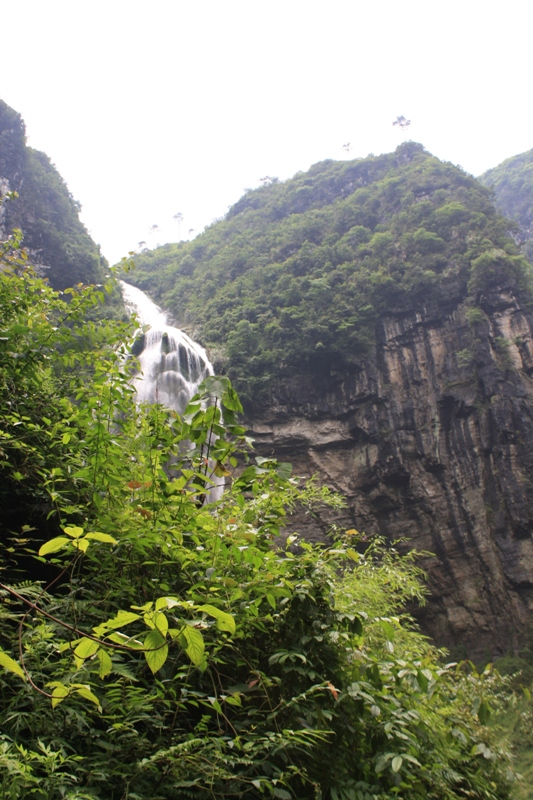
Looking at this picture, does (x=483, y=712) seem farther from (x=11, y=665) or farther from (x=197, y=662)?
(x=11, y=665)

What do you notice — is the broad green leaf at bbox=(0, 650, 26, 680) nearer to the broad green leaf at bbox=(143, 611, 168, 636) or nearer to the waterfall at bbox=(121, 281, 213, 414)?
the broad green leaf at bbox=(143, 611, 168, 636)

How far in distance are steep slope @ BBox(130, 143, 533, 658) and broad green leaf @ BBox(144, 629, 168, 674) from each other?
52.0 ft

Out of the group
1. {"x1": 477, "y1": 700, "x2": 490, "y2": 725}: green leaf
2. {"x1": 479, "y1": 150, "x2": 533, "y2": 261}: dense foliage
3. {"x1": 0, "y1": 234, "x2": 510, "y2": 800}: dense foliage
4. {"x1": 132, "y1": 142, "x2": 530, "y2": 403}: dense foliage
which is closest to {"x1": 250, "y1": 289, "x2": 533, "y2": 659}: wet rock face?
{"x1": 132, "y1": 142, "x2": 530, "y2": 403}: dense foliage

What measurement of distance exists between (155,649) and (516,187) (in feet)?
169

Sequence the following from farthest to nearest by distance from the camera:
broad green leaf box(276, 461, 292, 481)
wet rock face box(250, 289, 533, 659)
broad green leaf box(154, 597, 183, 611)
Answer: wet rock face box(250, 289, 533, 659)
broad green leaf box(276, 461, 292, 481)
broad green leaf box(154, 597, 183, 611)

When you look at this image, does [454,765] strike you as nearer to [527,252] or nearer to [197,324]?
[197,324]

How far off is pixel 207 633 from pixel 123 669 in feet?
0.98

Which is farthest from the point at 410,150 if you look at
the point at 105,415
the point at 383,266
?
the point at 105,415

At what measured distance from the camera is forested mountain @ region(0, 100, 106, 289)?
69.9ft

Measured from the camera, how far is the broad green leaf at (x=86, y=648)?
3.00ft

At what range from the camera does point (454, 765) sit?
1.91m

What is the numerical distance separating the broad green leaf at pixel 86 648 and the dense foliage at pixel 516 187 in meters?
43.5

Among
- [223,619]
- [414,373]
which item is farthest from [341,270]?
[223,619]

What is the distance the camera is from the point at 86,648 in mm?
928
